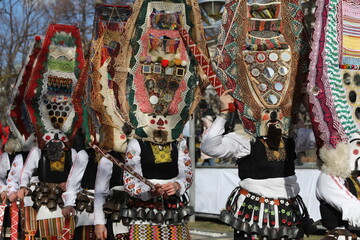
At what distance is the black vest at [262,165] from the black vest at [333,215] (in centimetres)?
72

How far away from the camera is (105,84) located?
711 cm

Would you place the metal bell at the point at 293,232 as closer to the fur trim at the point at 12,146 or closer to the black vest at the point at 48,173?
the black vest at the point at 48,173

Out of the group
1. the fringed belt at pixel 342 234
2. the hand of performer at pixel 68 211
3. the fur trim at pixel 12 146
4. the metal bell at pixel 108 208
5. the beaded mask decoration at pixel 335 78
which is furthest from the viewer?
the fur trim at pixel 12 146

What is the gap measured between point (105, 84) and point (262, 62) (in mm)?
2354

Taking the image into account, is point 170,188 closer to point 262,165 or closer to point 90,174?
point 262,165

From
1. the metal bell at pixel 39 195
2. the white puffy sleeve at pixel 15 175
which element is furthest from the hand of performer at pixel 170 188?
the white puffy sleeve at pixel 15 175

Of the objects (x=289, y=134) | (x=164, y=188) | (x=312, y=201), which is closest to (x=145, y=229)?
(x=164, y=188)

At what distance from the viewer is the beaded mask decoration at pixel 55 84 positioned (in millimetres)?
8078

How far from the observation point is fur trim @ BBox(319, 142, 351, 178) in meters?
4.23

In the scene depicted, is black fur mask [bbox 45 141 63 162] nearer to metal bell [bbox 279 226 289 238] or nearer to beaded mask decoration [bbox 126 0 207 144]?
beaded mask decoration [bbox 126 0 207 144]

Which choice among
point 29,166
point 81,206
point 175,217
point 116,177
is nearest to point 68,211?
point 81,206

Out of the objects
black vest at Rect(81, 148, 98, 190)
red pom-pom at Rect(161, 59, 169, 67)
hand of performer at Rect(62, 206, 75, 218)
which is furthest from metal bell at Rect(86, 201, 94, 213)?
red pom-pom at Rect(161, 59, 169, 67)

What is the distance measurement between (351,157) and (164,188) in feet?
5.92

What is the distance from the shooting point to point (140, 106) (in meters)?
5.89
